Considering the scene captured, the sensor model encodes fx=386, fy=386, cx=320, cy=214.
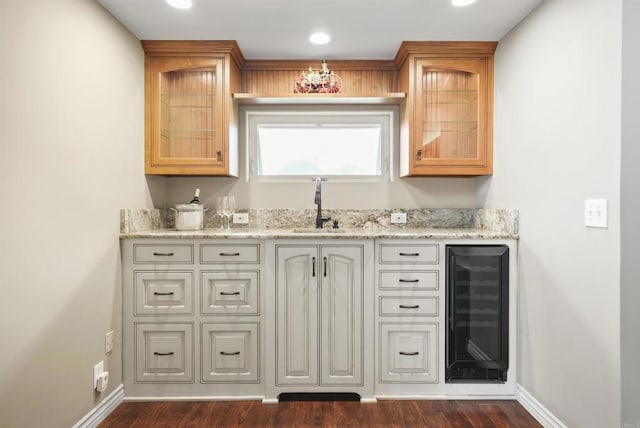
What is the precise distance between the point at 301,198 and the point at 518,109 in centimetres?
170

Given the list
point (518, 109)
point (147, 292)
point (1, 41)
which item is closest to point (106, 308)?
point (147, 292)

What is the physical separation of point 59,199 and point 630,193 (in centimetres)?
260

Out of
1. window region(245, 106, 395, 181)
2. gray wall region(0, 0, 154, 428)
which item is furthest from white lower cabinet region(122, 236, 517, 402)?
window region(245, 106, 395, 181)

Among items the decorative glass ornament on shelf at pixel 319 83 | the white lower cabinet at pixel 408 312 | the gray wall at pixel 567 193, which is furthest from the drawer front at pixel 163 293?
the gray wall at pixel 567 193

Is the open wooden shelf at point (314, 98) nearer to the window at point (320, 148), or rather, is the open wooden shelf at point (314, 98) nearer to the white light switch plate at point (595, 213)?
the window at point (320, 148)

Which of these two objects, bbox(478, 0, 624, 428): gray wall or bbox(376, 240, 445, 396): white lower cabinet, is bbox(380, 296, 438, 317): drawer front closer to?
bbox(376, 240, 445, 396): white lower cabinet

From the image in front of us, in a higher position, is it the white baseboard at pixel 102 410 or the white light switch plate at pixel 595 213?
the white light switch plate at pixel 595 213

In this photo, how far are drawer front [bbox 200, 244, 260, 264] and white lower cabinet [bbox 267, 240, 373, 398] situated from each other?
14cm

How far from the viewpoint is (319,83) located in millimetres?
2941

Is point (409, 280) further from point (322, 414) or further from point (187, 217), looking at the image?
point (187, 217)

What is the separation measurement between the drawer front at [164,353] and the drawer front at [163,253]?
411mm

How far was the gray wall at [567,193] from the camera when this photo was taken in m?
1.69

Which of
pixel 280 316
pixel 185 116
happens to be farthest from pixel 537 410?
pixel 185 116

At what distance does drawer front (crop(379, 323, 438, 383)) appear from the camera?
8.04ft
